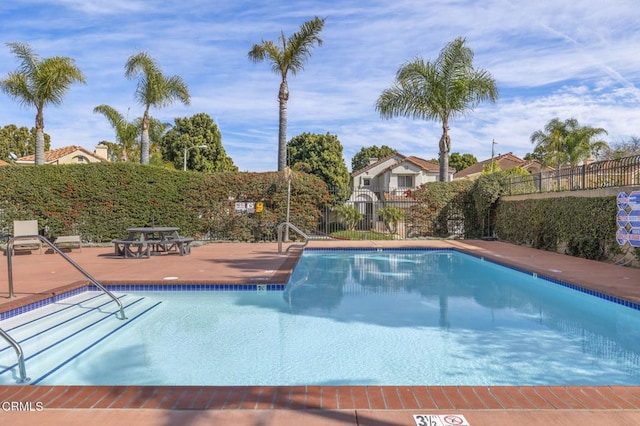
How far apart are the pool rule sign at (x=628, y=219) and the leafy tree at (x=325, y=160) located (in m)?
29.4

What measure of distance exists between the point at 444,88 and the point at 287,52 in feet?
23.2

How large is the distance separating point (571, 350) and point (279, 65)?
16.4m

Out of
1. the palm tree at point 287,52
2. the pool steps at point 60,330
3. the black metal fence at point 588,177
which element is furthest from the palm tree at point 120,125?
the black metal fence at point 588,177

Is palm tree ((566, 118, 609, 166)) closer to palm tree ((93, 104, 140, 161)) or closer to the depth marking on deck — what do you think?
palm tree ((93, 104, 140, 161))

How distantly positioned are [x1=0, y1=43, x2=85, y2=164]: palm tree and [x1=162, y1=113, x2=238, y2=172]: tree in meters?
18.8

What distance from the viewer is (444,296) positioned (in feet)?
28.1

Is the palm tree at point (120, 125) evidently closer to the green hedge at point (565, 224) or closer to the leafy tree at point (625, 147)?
the green hedge at point (565, 224)

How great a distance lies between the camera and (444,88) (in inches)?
771

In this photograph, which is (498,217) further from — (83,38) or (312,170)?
(312,170)

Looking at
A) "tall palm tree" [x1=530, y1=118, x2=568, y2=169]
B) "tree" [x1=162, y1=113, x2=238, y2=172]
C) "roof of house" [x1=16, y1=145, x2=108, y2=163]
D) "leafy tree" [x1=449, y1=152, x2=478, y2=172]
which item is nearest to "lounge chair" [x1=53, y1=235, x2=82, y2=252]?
"tree" [x1=162, y1=113, x2=238, y2=172]

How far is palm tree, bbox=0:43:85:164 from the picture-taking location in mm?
18406

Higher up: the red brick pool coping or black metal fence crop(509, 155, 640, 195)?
black metal fence crop(509, 155, 640, 195)

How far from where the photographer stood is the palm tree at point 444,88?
1948 cm

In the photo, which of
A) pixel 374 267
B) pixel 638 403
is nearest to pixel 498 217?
pixel 374 267
